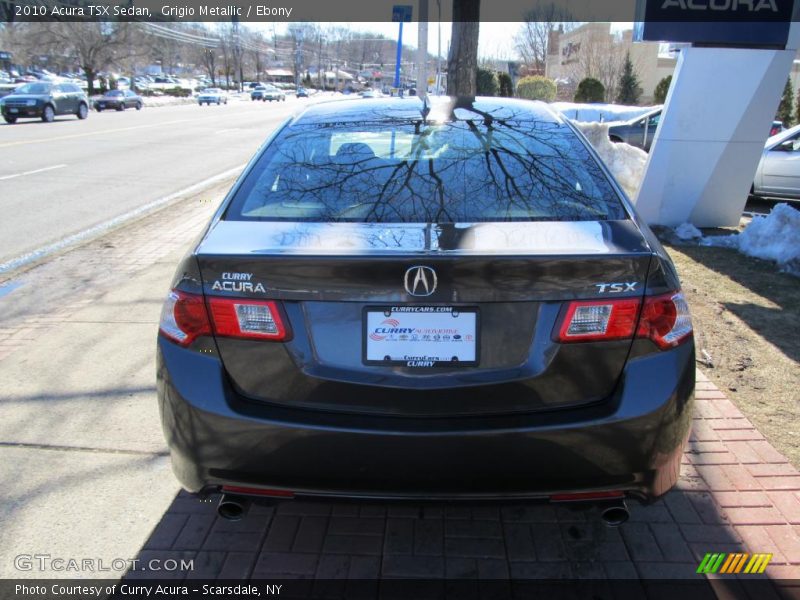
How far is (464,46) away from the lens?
862 centimetres

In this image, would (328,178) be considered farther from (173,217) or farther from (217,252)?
(173,217)

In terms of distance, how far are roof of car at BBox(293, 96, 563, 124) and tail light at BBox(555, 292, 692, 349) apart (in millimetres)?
1467

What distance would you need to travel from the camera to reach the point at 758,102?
24.8 feet

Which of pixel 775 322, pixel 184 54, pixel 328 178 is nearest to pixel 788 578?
pixel 328 178

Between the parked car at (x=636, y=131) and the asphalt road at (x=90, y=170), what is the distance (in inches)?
347

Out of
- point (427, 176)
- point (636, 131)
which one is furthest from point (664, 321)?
point (636, 131)

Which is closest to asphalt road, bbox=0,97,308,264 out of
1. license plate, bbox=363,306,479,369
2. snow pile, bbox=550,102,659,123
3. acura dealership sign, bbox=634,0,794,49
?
license plate, bbox=363,306,479,369

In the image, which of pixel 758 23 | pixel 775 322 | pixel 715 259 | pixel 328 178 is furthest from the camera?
pixel 758 23

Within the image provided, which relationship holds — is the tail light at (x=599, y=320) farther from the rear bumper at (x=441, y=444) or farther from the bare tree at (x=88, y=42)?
the bare tree at (x=88, y=42)

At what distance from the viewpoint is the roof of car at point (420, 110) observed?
3.32m

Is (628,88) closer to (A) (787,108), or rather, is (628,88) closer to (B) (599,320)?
(A) (787,108)

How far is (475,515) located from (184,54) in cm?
13197
